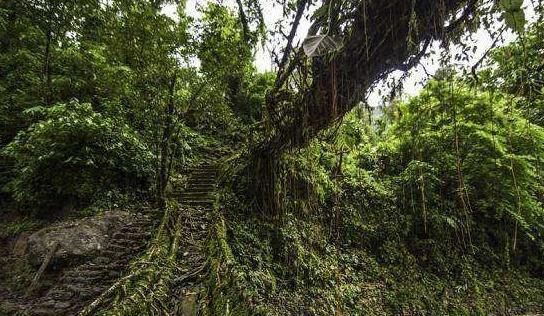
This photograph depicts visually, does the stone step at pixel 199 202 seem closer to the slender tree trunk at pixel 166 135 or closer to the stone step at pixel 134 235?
the slender tree trunk at pixel 166 135

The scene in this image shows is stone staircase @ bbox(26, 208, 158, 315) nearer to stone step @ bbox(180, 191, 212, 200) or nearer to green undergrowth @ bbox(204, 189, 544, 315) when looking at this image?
green undergrowth @ bbox(204, 189, 544, 315)

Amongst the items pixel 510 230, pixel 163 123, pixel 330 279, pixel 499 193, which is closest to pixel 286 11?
pixel 163 123

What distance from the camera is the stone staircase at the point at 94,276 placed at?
388cm

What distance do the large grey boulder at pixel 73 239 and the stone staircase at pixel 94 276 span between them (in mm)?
159

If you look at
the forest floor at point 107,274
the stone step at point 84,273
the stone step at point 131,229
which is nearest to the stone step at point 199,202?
the forest floor at point 107,274

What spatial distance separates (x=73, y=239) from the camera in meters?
4.90

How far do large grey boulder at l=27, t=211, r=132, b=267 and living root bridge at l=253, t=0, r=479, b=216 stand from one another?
3355 mm

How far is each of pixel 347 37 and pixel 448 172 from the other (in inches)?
255

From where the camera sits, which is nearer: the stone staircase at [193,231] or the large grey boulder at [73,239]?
the stone staircase at [193,231]

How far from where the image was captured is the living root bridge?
10.2 feet

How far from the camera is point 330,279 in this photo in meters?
6.02

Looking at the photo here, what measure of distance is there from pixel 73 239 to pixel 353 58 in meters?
4.89

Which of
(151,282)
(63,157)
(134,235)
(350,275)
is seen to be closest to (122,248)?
(134,235)

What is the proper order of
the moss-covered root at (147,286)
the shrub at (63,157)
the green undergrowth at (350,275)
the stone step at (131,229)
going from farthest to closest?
the shrub at (63,157) → the stone step at (131,229) → the green undergrowth at (350,275) → the moss-covered root at (147,286)
